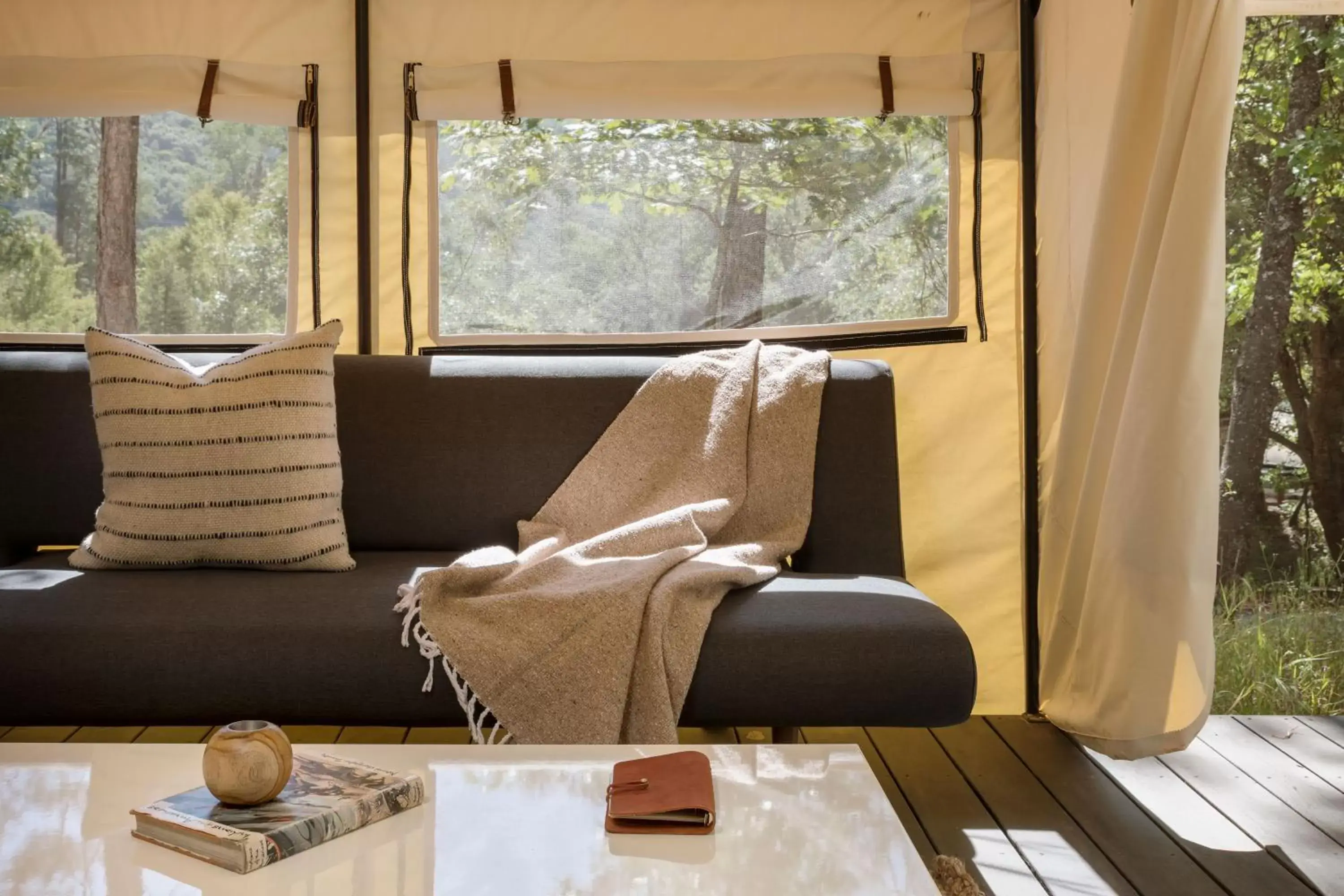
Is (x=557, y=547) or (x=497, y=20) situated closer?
(x=557, y=547)

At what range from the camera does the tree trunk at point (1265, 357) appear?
131 inches

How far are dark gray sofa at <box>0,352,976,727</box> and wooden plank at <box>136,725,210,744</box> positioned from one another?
500mm

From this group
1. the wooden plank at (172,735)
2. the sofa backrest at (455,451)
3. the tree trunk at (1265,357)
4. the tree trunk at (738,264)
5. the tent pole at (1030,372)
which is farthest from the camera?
the tree trunk at (1265,357)

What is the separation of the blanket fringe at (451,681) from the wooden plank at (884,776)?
60cm

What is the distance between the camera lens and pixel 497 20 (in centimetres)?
317

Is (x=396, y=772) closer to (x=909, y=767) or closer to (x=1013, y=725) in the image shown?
(x=909, y=767)

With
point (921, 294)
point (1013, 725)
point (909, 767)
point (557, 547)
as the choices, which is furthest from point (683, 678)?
point (921, 294)

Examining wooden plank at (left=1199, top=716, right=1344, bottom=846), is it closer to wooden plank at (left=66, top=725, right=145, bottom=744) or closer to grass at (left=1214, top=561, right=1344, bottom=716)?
grass at (left=1214, top=561, right=1344, bottom=716)

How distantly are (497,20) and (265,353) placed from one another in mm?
1143

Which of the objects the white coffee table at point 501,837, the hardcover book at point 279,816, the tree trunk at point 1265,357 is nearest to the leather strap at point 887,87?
the tree trunk at point 1265,357

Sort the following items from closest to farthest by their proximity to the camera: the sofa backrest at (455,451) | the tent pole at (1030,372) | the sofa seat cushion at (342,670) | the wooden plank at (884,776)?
the sofa seat cushion at (342,670) < the wooden plank at (884,776) < the sofa backrest at (455,451) < the tent pole at (1030,372)

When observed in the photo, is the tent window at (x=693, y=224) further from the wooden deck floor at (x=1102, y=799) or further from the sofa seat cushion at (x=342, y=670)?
the sofa seat cushion at (x=342, y=670)

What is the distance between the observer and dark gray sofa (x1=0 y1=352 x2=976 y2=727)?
6.88 ft

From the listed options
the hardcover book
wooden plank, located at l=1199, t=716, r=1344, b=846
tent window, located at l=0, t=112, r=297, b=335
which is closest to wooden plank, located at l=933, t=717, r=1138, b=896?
wooden plank, located at l=1199, t=716, r=1344, b=846
